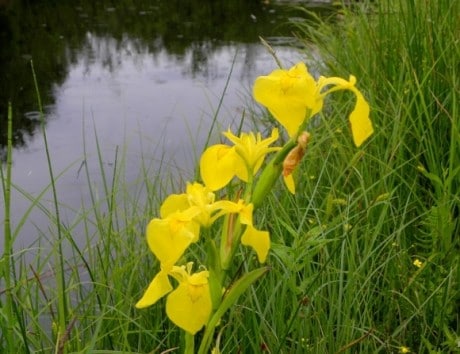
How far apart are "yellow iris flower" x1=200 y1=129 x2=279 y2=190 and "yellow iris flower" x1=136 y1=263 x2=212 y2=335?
85 millimetres

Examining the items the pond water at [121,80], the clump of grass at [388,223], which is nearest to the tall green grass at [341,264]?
the clump of grass at [388,223]

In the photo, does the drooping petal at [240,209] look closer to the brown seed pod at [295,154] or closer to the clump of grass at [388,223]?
the brown seed pod at [295,154]

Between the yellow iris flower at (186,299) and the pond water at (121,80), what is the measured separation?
1.34 m

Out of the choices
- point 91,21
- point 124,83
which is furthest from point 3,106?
point 91,21

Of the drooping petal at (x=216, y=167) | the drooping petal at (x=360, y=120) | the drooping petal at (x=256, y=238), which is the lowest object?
the drooping petal at (x=256, y=238)

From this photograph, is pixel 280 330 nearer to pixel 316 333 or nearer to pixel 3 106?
pixel 316 333

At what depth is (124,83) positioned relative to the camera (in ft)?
15.5

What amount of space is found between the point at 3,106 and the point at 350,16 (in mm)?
2212

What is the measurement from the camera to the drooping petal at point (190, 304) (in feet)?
1.91

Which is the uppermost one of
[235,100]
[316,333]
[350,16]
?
[350,16]

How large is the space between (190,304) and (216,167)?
125 millimetres

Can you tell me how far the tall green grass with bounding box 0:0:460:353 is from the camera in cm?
117

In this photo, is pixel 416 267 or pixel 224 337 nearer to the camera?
pixel 224 337

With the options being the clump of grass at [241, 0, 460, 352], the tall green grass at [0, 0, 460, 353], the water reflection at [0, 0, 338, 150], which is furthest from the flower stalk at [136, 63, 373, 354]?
the water reflection at [0, 0, 338, 150]
